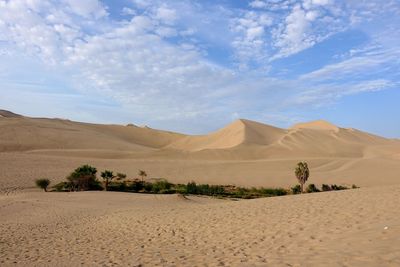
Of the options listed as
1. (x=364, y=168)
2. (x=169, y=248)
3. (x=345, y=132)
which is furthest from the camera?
(x=345, y=132)

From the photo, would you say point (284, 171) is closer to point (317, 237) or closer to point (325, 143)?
point (325, 143)

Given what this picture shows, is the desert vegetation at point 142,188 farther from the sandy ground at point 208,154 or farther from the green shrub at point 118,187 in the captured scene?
the sandy ground at point 208,154

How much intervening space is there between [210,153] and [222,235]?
178ft

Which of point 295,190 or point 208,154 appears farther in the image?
point 208,154

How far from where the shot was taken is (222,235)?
10.0m

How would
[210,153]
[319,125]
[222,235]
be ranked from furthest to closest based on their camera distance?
[319,125]
[210,153]
[222,235]

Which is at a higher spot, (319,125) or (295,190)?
(319,125)

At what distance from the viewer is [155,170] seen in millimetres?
44812

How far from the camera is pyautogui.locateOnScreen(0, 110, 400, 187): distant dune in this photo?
136 feet

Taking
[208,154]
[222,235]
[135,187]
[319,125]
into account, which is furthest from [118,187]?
[319,125]

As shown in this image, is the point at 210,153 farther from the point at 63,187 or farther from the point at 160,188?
the point at 63,187

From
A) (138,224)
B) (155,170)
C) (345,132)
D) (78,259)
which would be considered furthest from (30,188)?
(345,132)

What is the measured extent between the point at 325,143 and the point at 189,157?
27.4 m

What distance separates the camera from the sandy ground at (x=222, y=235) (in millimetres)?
7066
